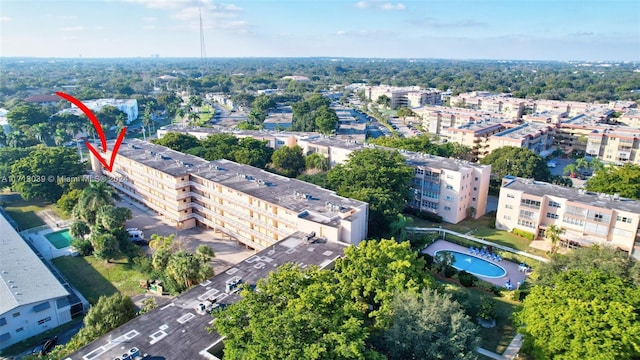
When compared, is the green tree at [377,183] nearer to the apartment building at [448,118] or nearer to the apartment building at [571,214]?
the apartment building at [571,214]

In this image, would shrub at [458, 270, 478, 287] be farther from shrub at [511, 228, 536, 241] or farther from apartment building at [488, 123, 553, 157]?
apartment building at [488, 123, 553, 157]

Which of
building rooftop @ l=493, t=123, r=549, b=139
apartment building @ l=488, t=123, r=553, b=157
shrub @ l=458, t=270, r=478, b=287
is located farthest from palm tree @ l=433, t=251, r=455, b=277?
building rooftop @ l=493, t=123, r=549, b=139

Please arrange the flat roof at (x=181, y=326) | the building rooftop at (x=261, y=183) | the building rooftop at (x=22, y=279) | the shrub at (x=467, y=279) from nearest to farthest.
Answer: the flat roof at (x=181, y=326) → the building rooftop at (x=22, y=279) → the building rooftop at (x=261, y=183) → the shrub at (x=467, y=279)

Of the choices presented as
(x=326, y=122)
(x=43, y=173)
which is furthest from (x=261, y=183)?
(x=326, y=122)

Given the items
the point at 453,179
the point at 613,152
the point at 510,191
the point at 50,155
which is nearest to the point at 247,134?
the point at 50,155

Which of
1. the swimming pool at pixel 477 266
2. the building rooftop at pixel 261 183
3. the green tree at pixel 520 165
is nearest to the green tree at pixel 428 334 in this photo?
the building rooftop at pixel 261 183

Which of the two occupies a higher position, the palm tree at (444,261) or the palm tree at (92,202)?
the palm tree at (92,202)

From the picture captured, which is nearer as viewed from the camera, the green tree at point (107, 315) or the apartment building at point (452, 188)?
the green tree at point (107, 315)

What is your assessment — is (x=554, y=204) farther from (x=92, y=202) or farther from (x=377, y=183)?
(x=92, y=202)

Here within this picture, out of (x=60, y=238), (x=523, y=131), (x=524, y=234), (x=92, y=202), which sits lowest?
(x=60, y=238)
